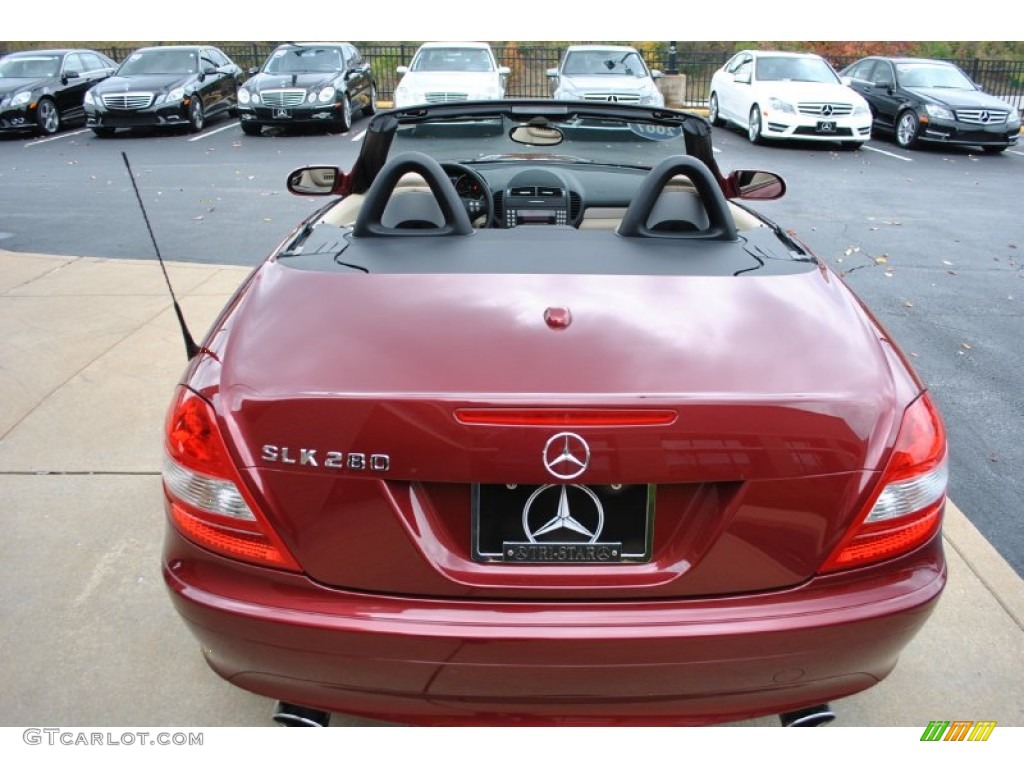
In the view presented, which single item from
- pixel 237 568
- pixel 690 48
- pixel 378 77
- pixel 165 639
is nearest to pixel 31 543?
pixel 165 639

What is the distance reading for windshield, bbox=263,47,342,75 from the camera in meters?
15.7

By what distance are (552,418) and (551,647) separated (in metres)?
0.46

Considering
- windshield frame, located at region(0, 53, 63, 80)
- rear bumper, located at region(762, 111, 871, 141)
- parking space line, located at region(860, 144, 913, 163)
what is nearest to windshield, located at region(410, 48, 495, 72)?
rear bumper, located at region(762, 111, 871, 141)

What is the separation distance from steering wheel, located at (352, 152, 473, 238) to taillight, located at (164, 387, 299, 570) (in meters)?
0.83

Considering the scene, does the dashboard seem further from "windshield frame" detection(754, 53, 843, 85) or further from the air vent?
"windshield frame" detection(754, 53, 843, 85)

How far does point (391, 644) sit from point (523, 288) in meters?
0.86

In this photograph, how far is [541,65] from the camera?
89.2ft

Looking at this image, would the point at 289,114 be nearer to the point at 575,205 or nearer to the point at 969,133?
the point at 969,133

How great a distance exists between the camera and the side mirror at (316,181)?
11.6 feet

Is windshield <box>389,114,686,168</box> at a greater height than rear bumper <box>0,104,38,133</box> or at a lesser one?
greater

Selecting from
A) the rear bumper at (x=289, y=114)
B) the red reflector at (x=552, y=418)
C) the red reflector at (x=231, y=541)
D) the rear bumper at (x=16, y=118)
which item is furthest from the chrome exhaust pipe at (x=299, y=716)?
the rear bumper at (x=16, y=118)

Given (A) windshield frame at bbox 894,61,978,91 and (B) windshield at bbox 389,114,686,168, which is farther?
(A) windshield frame at bbox 894,61,978,91

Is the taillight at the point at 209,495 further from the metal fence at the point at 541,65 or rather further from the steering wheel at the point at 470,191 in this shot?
the metal fence at the point at 541,65

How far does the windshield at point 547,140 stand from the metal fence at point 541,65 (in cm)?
2272
